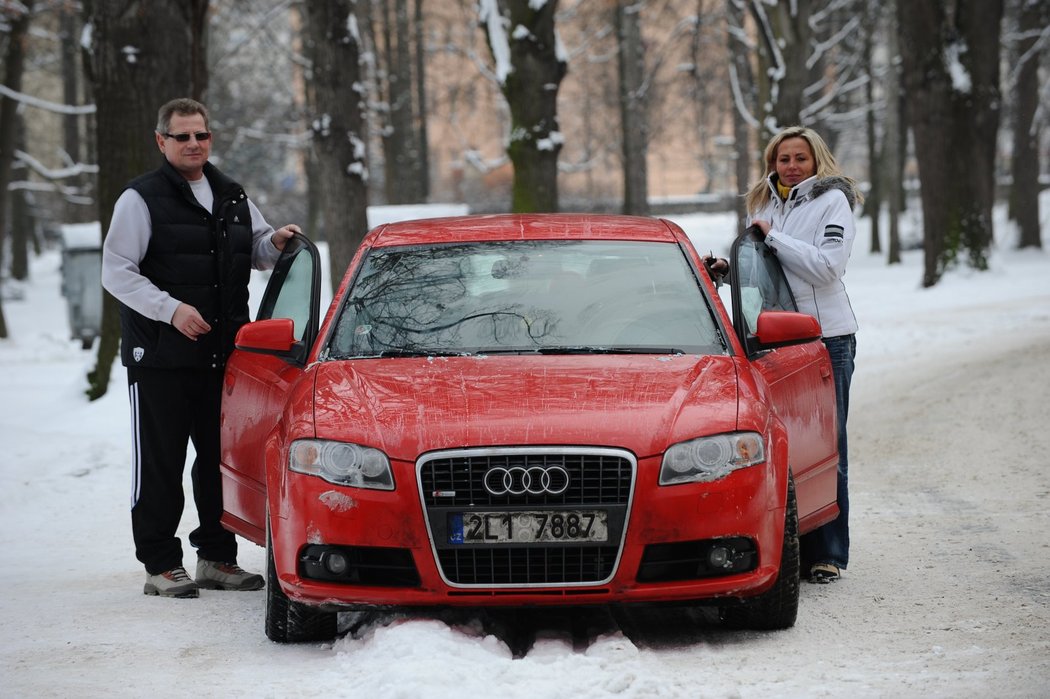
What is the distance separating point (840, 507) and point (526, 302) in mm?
1788

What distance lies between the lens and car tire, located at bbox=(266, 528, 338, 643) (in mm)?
5414

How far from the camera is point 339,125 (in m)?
17.4

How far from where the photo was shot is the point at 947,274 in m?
21.6

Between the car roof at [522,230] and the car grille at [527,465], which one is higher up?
the car roof at [522,230]

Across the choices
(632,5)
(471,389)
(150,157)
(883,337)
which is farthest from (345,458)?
(632,5)

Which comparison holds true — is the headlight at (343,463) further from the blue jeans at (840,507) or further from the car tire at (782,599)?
the blue jeans at (840,507)

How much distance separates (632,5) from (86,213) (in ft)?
48.7

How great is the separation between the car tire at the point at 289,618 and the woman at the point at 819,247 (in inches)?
90.1

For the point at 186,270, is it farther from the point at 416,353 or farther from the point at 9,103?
the point at 9,103

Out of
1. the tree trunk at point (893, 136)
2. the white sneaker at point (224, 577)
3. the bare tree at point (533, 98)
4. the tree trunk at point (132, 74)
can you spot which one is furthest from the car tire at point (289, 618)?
the tree trunk at point (893, 136)

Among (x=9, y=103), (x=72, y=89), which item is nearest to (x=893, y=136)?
(x=9, y=103)

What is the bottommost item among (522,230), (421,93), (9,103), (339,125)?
(522,230)

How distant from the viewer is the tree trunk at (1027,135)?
104 feet

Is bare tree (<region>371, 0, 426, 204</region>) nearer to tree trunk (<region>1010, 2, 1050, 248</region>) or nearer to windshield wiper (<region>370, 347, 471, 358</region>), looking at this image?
tree trunk (<region>1010, 2, 1050, 248</region>)
